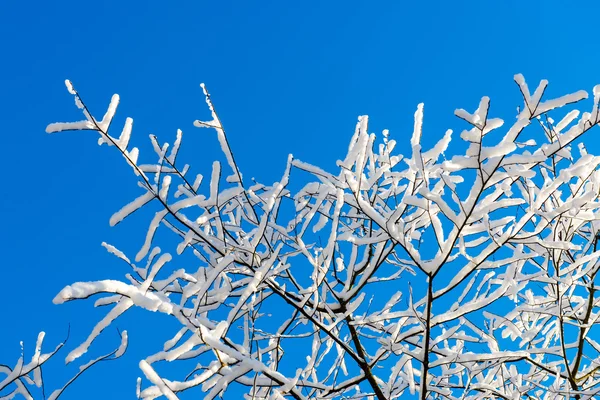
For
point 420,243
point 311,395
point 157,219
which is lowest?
point 311,395

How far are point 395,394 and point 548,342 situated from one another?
1.61 metres

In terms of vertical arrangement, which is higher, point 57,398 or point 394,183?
point 394,183

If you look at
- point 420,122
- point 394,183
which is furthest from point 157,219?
point 394,183

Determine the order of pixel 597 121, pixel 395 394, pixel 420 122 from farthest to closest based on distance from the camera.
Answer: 1. pixel 395 394
2. pixel 420 122
3. pixel 597 121

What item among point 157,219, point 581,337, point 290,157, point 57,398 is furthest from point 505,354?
point 57,398

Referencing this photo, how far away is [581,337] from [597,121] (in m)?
1.94

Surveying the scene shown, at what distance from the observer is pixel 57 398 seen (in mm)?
2451

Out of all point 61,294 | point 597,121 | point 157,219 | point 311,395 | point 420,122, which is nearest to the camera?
point 61,294

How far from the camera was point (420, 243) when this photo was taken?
2.85m

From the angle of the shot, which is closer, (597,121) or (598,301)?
A: (597,121)

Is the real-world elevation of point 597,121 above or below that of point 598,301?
below

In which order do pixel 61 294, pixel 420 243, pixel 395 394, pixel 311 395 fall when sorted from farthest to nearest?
pixel 395 394 < pixel 311 395 < pixel 420 243 < pixel 61 294

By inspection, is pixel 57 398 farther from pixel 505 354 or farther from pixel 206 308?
pixel 505 354

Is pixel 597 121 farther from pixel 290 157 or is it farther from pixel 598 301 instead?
pixel 598 301
